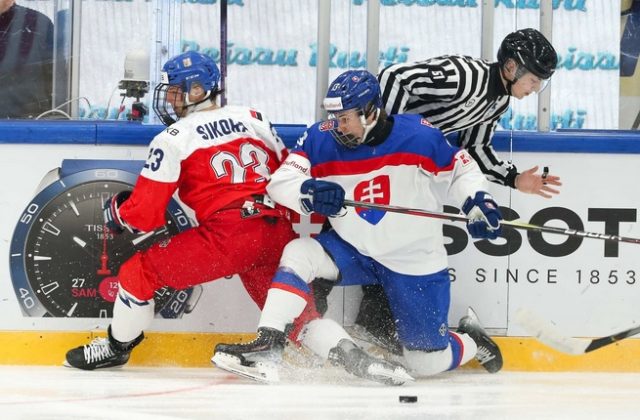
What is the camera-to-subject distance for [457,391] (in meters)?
3.71

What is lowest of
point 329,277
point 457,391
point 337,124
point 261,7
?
point 457,391

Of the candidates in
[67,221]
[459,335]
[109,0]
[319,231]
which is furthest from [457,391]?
[109,0]

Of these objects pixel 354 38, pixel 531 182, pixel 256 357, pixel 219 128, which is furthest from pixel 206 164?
pixel 531 182

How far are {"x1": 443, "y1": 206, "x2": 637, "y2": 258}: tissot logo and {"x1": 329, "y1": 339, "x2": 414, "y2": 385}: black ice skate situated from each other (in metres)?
0.64

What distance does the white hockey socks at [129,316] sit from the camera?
3.91 m

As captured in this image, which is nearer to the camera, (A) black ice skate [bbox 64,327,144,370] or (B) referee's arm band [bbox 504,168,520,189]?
(A) black ice skate [bbox 64,327,144,370]

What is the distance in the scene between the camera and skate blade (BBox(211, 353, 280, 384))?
366 cm

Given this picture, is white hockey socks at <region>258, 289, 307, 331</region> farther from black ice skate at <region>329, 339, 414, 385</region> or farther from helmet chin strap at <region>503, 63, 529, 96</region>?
helmet chin strap at <region>503, 63, 529, 96</region>

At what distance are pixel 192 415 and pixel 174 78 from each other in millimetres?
1205

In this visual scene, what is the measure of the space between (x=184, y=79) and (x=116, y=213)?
0.46 m

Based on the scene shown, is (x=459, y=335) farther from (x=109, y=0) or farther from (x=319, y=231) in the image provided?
(x=109, y=0)

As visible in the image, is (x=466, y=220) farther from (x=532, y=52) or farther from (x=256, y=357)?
(x=256, y=357)

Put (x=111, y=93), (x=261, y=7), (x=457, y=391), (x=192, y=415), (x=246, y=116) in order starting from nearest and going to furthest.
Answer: (x=192, y=415) → (x=457, y=391) → (x=246, y=116) → (x=111, y=93) → (x=261, y=7)

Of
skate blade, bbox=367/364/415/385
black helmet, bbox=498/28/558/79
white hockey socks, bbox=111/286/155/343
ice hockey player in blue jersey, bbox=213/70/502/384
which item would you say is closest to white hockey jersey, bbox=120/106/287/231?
ice hockey player in blue jersey, bbox=213/70/502/384
